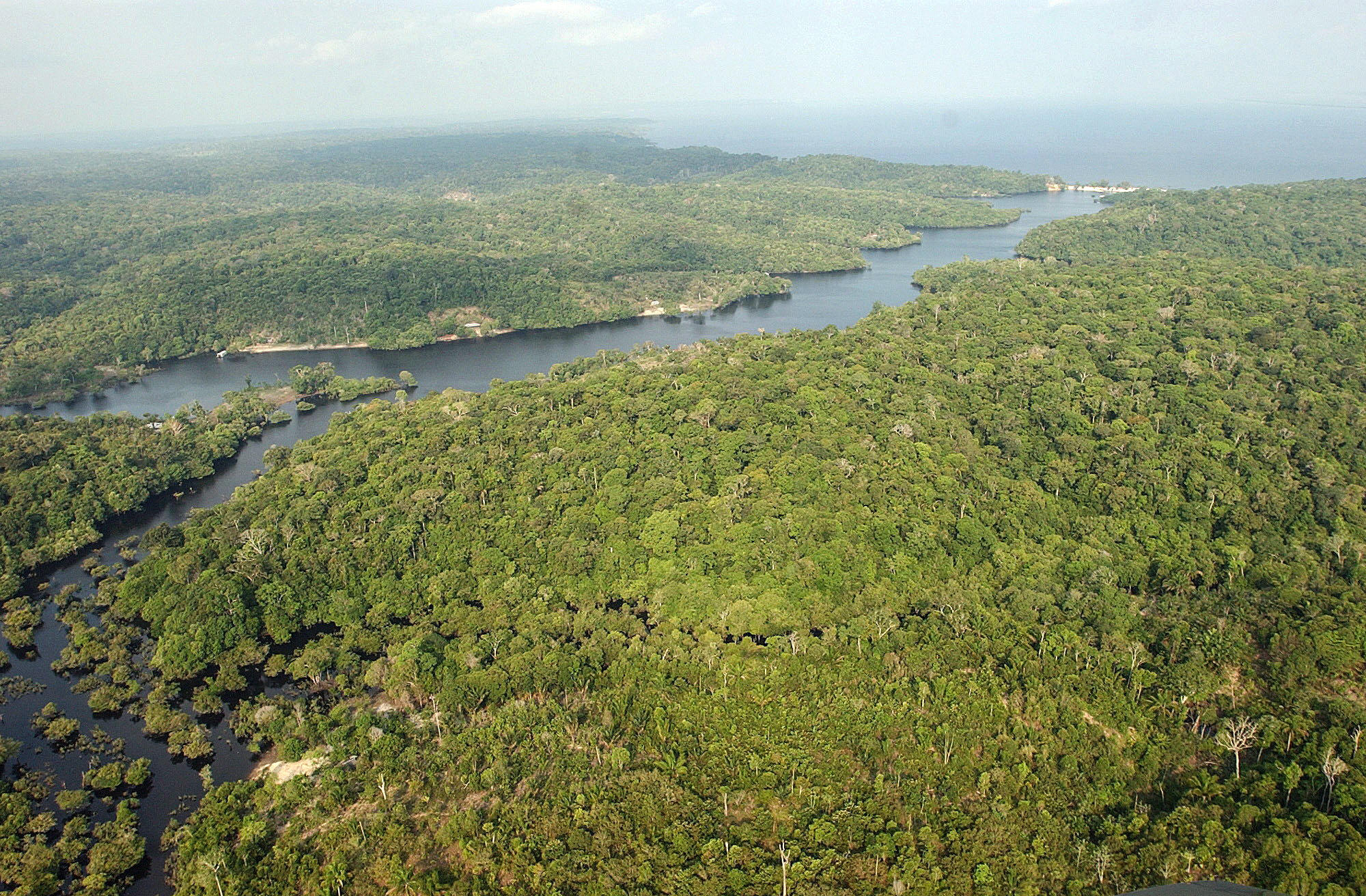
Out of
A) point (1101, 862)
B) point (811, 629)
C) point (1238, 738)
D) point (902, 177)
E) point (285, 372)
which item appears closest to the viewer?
point (1101, 862)

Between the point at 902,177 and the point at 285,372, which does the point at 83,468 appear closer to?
the point at 285,372

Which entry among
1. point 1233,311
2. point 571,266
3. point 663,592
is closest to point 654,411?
point 663,592

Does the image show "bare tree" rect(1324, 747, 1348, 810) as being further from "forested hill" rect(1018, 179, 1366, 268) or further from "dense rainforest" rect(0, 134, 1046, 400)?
"dense rainforest" rect(0, 134, 1046, 400)

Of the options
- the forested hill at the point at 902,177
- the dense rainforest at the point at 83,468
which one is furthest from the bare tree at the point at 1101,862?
the forested hill at the point at 902,177

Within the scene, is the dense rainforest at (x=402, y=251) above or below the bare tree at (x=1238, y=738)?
above

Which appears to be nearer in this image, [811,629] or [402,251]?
[811,629]

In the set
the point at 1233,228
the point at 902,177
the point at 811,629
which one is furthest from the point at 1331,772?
the point at 902,177

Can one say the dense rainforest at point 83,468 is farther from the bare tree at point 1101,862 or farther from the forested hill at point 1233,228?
the forested hill at point 1233,228
